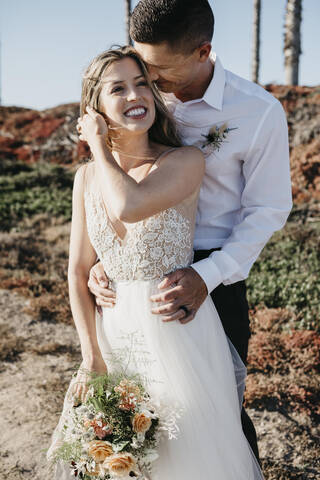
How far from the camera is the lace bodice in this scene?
236 centimetres

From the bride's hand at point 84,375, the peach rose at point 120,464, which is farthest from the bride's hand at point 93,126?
the peach rose at point 120,464

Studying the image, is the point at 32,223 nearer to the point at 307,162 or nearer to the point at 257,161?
the point at 307,162

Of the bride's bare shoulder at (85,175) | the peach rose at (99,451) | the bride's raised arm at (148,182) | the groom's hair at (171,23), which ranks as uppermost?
the groom's hair at (171,23)

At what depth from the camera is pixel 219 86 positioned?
2492 millimetres

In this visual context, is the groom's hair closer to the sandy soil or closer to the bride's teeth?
the bride's teeth

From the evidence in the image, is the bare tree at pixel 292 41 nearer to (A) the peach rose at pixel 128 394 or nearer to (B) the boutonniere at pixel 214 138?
(B) the boutonniere at pixel 214 138

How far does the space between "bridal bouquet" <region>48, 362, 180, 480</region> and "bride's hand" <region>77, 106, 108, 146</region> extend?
1.19m

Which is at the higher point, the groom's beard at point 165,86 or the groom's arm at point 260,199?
the groom's beard at point 165,86

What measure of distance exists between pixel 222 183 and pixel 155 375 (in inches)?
43.6

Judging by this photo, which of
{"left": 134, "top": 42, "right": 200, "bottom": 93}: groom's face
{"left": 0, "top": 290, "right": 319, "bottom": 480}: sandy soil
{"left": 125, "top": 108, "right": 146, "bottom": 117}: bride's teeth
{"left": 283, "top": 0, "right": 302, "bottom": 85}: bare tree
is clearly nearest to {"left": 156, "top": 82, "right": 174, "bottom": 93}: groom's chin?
{"left": 134, "top": 42, "right": 200, "bottom": 93}: groom's face

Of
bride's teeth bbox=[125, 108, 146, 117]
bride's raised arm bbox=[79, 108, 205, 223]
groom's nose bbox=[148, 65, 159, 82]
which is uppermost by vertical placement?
groom's nose bbox=[148, 65, 159, 82]

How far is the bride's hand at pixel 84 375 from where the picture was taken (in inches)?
96.1

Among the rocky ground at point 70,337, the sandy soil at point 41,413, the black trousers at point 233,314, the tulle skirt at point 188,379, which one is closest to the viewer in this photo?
the tulle skirt at point 188,379

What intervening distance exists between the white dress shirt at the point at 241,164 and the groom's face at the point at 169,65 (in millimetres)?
115
